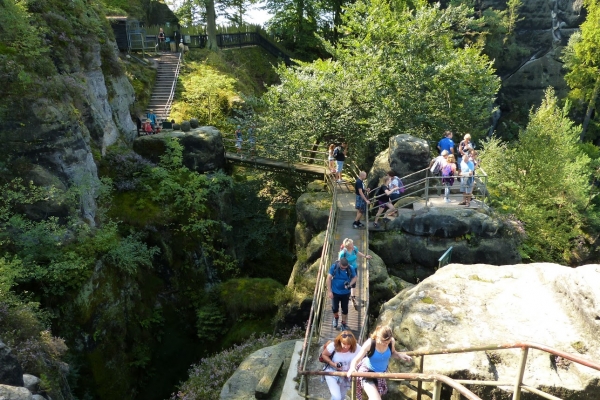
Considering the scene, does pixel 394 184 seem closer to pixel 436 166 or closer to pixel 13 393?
pixel 436 166

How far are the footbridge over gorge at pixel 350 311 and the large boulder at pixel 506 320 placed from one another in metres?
0.23

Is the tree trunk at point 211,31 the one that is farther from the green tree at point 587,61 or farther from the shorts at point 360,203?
the green tree at point 587,61

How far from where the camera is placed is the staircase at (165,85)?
76.9 feet

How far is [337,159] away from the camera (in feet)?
53.3

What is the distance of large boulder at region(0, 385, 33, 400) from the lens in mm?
6457

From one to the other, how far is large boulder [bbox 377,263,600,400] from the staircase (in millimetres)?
17566

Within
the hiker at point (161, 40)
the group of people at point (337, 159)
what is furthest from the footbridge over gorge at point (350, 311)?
the hiker at point (161, 40)

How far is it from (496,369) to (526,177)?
17187 millimetres

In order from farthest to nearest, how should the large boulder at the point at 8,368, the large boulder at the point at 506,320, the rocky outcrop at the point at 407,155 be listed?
the rocky outcrop at the point at 407,155 → the large boulder at the point at 8,368 → the large boulder at the point at 506,320

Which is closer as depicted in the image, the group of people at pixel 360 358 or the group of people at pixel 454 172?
the group of people at pixel 360 358

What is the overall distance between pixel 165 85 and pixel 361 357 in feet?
74.1

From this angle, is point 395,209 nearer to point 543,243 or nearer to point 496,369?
point 496,369

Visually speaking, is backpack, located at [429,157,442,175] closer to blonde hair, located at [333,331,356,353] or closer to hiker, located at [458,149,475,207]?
hiker, located at [458,149,475,207]

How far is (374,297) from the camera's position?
438 inches
